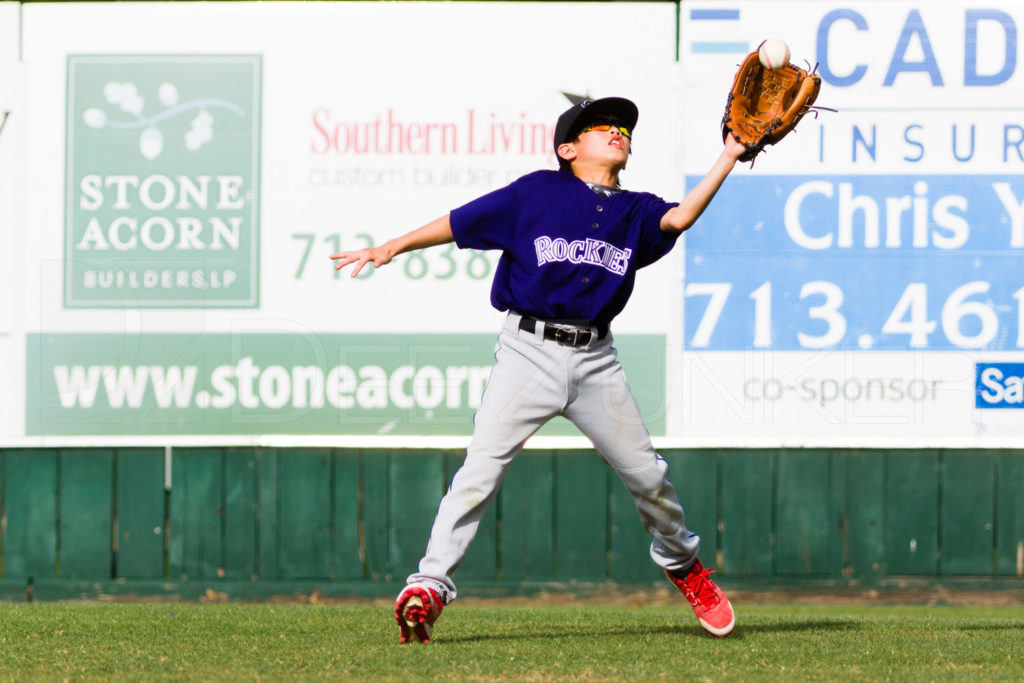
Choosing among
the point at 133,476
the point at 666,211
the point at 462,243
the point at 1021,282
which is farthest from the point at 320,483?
the point at 1021,282

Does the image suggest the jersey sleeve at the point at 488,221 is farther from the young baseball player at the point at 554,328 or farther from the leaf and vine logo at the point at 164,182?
the leaf and vine logo at the point at 164,182

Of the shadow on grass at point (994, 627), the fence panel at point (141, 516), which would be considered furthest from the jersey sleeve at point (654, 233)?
the fence panel at point (141, 516)

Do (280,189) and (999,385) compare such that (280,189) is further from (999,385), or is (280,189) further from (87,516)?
(999,385)

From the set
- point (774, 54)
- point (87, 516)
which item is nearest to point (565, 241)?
point (774, 54)

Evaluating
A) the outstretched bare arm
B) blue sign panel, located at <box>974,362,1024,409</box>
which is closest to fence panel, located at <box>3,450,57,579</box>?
the outstretched bare arm

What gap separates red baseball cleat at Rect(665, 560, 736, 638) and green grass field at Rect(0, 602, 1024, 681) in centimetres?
6

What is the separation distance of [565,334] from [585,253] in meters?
0.25

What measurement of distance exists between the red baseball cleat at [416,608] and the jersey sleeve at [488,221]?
1.07m

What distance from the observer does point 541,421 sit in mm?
3895

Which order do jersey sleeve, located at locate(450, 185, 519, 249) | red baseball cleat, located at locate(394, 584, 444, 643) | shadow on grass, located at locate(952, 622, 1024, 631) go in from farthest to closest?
shadow on grass, located at locate(952, 622, 1024, 631) < jersey sleeve, located at locate(450, 185, 519, 249) < red baseball cleat, located at locate(394, 584, 444, 643)

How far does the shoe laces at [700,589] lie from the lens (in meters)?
4.04

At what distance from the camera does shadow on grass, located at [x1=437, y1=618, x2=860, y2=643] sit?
4055 mm

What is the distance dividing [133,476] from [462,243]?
8.87ft

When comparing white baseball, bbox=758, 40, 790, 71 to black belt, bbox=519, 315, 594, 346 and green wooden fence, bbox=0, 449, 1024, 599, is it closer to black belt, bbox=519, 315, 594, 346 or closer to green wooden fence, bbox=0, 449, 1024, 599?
black belt, bbox=519, 315, 594, 346
